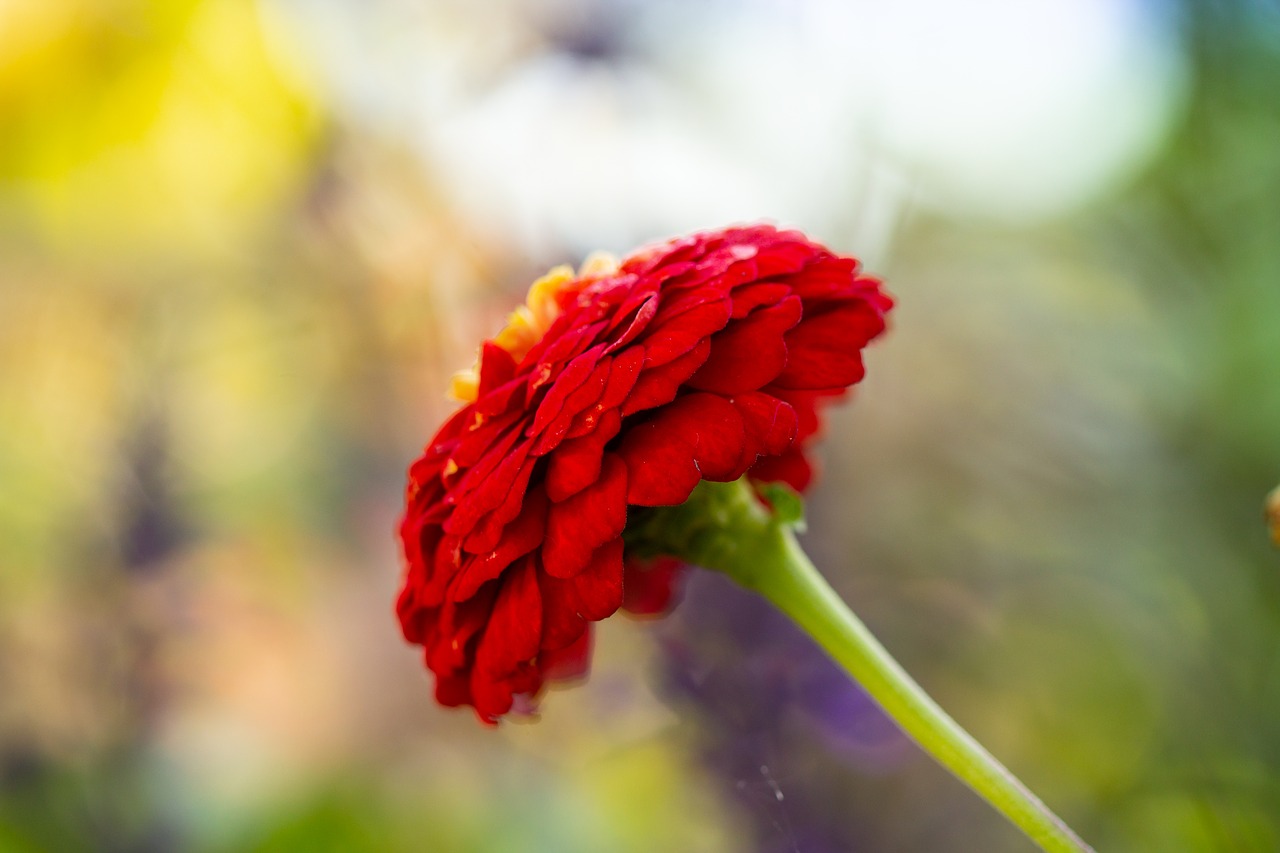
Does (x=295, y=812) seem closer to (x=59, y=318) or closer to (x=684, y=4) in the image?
(x=59, y=318)

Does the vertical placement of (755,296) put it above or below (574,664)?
above

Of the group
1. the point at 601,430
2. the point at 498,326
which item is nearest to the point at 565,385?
the point at 601,430

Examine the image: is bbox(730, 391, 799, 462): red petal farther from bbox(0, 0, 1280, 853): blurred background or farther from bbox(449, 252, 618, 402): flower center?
bbox(0, 0, 1280, 853): blurred background

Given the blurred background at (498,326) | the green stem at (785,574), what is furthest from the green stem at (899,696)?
the blurred background at (498,326)

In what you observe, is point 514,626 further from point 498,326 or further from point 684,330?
point 498,326

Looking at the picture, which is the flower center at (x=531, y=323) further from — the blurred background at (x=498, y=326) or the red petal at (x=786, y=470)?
the blurred background at (x=498, y=326)
